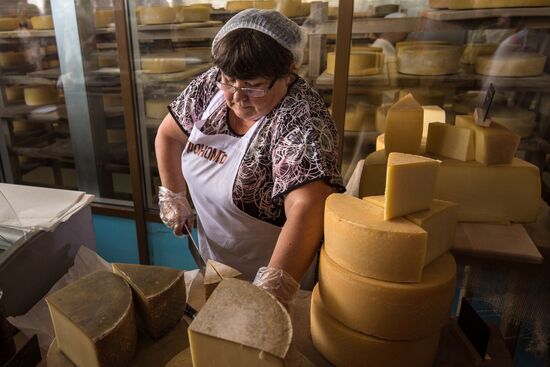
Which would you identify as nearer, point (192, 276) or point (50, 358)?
point (50, 358)

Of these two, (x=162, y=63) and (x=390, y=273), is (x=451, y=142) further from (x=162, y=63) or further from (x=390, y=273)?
Answer: (x=162, y=63)

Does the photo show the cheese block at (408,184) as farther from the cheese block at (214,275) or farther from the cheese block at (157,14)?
the cheese block at (157,14)

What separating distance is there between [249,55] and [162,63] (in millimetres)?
1457

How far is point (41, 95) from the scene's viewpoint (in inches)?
102

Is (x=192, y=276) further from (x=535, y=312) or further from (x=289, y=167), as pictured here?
(x=535, y=312)

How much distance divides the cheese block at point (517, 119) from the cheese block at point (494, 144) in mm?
902

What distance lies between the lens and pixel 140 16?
2.16 meters

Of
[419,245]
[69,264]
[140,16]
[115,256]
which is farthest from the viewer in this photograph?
[115,256]

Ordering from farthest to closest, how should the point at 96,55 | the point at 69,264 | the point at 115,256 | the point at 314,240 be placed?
1. the point at 115,256
2. the point at 96,55
3. the point at 69,264
4. the point at 314,240

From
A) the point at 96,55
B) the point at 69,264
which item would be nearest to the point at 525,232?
the point at 69,264

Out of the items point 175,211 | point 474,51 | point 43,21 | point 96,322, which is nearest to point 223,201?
point 175,211

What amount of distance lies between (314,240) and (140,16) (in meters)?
1.75

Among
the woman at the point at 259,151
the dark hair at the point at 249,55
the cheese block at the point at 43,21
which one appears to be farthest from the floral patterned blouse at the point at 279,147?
the cheese block at the point at 43,21

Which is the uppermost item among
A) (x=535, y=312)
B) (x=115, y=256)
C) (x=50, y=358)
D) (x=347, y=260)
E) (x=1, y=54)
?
(x=1, y=54)
